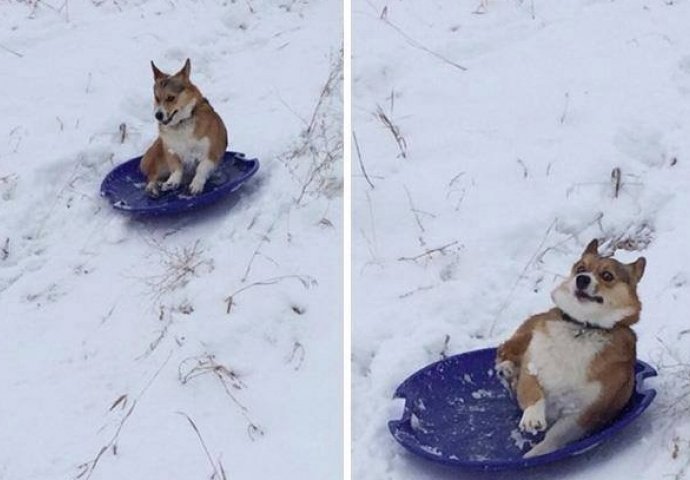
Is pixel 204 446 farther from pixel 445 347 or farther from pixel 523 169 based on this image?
pixel 523 169

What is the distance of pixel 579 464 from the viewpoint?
1.47 meters

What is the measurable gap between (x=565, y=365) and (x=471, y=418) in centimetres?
18

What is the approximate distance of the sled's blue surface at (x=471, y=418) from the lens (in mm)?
1446

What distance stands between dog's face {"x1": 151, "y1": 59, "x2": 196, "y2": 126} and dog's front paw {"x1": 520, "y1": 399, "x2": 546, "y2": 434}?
2.69 ft

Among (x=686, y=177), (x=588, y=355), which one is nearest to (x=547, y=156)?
(x=686, y=177)

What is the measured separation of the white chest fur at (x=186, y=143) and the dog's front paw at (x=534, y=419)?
76cm

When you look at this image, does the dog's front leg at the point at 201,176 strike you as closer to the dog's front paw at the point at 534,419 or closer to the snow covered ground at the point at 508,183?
the snow covered ground at the point at 508,183

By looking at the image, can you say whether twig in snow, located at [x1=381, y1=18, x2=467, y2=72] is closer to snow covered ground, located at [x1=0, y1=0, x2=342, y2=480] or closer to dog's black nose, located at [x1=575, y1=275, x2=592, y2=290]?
snow covered ground, located at [x1=0, y1=0, x2=342, y2=480]

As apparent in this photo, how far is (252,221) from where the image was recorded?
1904mm

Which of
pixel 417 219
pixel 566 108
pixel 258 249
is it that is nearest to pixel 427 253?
pixel 417 219

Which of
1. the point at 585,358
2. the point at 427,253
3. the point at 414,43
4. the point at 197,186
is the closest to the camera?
the point at 585,358

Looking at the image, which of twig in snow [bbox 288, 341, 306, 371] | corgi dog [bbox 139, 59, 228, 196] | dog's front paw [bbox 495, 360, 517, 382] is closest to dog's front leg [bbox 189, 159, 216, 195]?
corgi dog [bbox 139, 59, 228, 196]

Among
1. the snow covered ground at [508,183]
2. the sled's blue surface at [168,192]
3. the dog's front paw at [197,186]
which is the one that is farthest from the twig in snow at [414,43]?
the dog's front paw at [197,186]

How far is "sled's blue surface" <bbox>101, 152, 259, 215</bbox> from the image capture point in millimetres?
1896
